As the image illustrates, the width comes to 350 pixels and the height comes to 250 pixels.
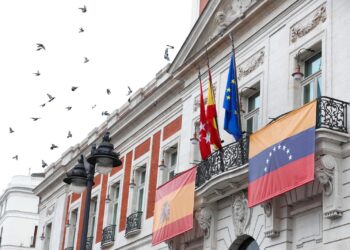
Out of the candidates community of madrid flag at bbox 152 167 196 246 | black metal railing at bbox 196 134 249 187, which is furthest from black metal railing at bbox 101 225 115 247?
black metal railing at bbox 196 134 249 187

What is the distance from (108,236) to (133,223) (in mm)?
2115

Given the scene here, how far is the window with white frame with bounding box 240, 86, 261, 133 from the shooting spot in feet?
59.8

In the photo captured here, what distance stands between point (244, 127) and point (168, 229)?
10.9ft

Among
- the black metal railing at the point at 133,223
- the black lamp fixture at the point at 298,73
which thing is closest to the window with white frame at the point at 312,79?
the black lamp fixture at the point at 298,73

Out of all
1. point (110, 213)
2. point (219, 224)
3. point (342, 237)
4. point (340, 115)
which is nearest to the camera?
point (342, 237)

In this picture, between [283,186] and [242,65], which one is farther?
[242,65]

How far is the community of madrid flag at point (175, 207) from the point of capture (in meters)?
18.5

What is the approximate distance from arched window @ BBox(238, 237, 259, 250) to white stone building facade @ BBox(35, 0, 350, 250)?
0.03 meters

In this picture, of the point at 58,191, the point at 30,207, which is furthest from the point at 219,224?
the point at 30,207

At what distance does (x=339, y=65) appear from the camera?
49.8 ft

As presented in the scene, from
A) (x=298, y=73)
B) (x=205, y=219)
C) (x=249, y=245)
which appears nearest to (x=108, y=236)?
(x=205, y=219)

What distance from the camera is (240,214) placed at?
1725 centimetres

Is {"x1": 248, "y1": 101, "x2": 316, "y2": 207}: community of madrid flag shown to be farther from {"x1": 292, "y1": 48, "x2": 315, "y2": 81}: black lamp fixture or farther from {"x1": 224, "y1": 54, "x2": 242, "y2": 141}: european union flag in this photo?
{"x1": 292, "y1": 48, "x2": 315, "y2": 81}: black lamp fixture

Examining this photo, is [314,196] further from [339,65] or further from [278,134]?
[339,65]
